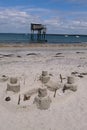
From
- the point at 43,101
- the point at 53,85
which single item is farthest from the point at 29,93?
the point at 43,101

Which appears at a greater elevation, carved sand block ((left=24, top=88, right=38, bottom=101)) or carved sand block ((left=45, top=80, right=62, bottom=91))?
carved sand block ((left=45, top=80, right=62, bottom=91))

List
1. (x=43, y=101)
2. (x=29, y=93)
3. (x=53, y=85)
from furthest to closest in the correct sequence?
(x=53, y=85), (x=29, y=93), (x=43, y=101)

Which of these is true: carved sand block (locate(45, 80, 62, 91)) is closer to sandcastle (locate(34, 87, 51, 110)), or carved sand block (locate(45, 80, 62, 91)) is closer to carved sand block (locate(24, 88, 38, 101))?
carved sand block (locate(24, 88, 38, 101))

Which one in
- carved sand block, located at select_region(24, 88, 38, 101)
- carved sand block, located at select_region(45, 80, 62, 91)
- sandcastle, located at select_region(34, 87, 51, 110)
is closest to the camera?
sandcastle, located at select_region(34, 87, 51, 110)

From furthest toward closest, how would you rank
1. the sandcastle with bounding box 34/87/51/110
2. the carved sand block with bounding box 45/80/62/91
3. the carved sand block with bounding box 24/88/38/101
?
1. the carved sand block with bounding box 45/80/62/91
2. the carved sand block with bounding box 24/88/38/101
3. the sandcastle with bounding box 34/87/51/110

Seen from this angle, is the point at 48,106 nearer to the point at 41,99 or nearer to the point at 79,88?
the point at 41,99

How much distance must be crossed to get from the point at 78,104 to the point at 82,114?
2.29 feet

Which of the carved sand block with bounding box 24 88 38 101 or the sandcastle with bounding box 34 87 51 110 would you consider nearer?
the sandcastle with bounding box 34 87 51 110

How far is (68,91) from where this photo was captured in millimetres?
9078

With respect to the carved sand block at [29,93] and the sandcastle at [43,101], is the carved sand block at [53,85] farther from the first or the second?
the sandcastle at [43,101]

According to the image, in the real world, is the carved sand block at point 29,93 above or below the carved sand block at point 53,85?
below

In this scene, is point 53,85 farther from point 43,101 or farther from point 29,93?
point 43,101

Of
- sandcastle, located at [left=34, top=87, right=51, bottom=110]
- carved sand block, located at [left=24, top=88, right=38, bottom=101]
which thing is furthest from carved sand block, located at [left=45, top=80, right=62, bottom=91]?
sandcastle, located at [left=34, top=87, right=51, bottom=110]

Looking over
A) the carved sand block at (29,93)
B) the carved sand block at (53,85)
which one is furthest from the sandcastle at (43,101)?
the carved sand block at (53,85)
